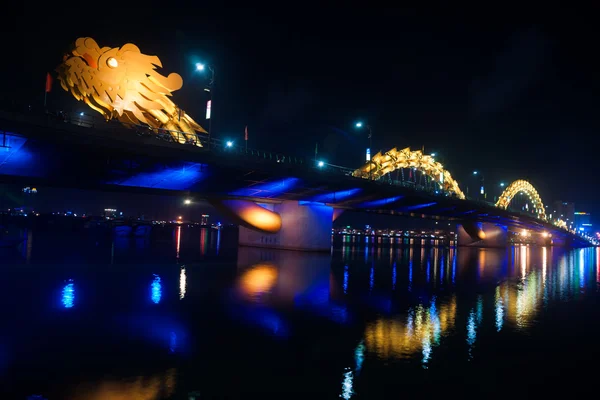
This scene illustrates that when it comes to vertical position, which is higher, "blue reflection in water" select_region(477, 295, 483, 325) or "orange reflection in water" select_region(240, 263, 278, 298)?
"orange reflection in water" select_region(240, 263, 278, 298)

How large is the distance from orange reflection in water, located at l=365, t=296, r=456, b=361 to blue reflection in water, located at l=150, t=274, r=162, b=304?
8868mm

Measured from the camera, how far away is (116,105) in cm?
3659

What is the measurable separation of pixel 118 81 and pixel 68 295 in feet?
75.7

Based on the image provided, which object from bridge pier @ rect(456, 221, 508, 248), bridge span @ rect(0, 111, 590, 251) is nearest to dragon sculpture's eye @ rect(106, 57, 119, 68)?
bridge span @ rect(0, 111, 590, 251)

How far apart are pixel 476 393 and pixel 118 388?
6.92 m

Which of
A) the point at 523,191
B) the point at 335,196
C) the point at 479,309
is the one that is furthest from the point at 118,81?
the point at 523,191


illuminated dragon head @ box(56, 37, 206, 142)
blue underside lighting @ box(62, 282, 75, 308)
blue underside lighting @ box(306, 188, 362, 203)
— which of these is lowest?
blue underside lighting @ box(62, 282, 75, 308)

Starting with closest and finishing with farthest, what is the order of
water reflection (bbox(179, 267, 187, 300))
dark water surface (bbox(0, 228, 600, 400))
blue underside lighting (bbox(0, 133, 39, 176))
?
dark water surface (bbox(0, 228, 600, 400)) < water reflection (bbox(179, 267, 187, 300)) < blue underside lighting (bbox(0, 133, 39, 176))

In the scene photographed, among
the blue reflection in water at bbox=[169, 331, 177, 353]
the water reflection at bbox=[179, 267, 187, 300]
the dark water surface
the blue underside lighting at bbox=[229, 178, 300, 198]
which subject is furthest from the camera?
the blue underside lighting at bbox=[229, 178, 300, 198]

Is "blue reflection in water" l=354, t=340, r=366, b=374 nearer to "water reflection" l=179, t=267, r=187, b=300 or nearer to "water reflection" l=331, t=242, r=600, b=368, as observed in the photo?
"water reflection" l=331, t=242, r=600, b=368

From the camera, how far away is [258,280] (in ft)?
85.3

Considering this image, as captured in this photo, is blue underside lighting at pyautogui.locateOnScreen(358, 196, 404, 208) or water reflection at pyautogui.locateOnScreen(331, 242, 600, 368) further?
blue underside lighting at pyautogui.locateOnScreen(358, 196, 404, 208)

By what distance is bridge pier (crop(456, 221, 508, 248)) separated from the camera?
105 meters

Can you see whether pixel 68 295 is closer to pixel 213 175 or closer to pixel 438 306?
pixel 438 306
